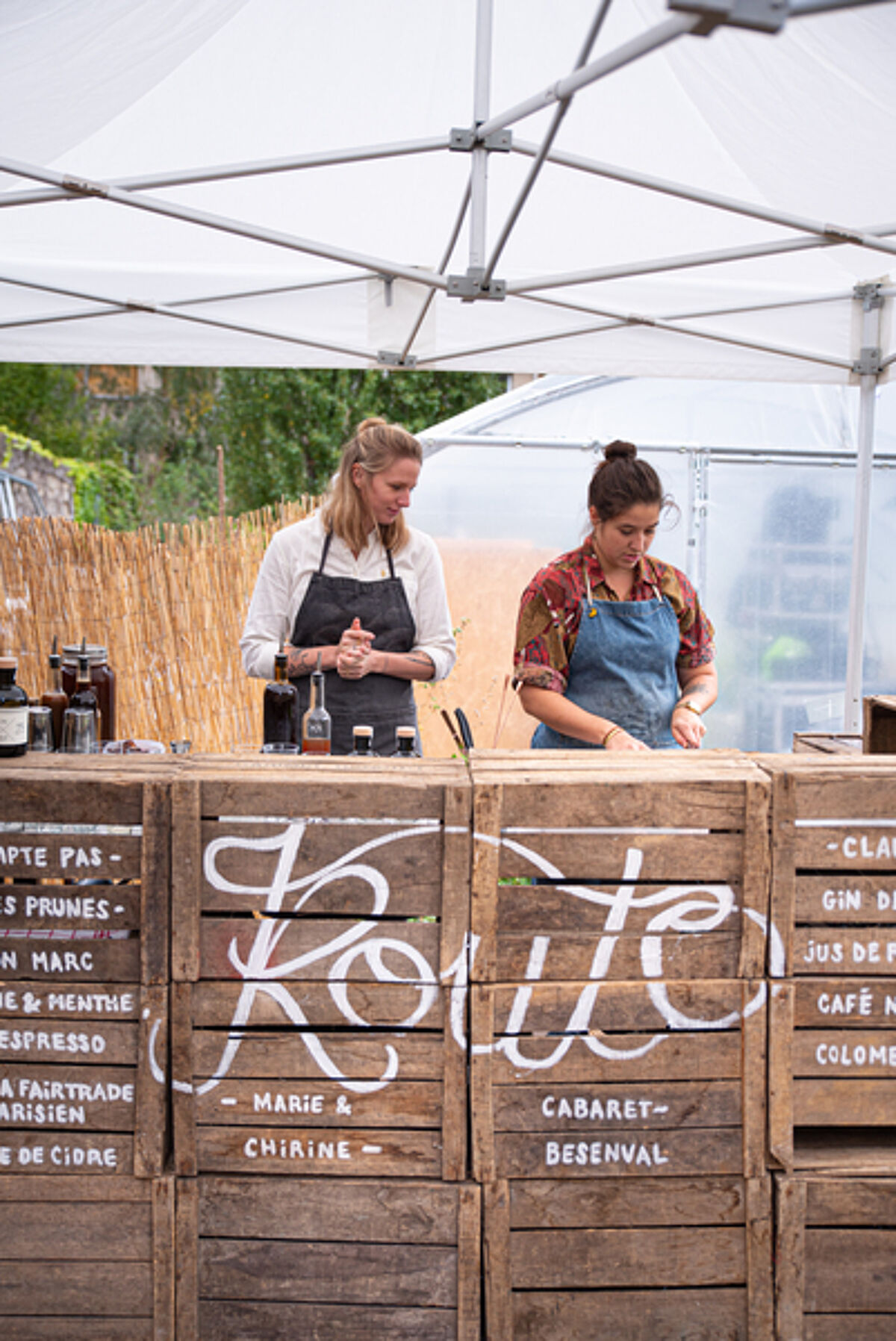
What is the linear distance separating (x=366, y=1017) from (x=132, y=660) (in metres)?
3.98

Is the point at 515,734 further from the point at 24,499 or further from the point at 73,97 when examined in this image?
the point at 24,499

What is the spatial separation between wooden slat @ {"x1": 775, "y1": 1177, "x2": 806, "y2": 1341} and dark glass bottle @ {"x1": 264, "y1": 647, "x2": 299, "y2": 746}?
136cm

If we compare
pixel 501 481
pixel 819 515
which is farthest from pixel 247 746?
pixel 819 515

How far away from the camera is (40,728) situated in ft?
7.79

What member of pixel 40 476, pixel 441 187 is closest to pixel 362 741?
pixel 441 187

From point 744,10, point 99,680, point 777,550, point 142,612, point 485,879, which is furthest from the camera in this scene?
point 777,550

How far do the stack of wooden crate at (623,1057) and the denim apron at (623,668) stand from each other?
887 millimetres

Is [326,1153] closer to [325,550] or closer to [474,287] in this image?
[325,550]

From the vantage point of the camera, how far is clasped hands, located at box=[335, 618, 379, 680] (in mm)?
2885

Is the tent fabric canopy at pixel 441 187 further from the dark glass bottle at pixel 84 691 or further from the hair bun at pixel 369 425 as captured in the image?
the dark glass bottle at pixel 84 691

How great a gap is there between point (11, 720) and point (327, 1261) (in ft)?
3.64

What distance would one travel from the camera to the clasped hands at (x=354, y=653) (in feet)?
9.46

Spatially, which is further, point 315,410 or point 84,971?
point 315,410

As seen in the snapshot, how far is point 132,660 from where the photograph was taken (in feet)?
18.2
